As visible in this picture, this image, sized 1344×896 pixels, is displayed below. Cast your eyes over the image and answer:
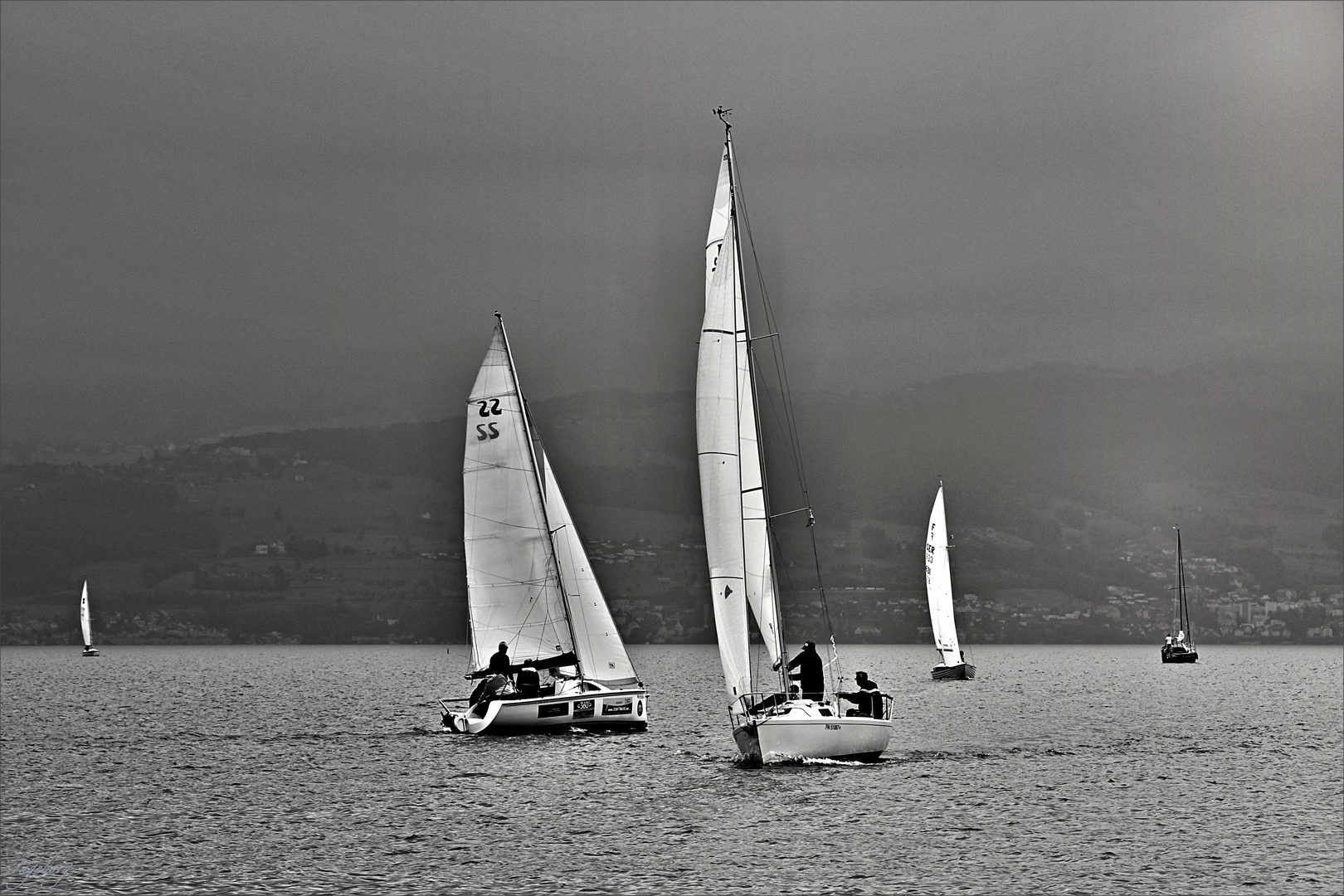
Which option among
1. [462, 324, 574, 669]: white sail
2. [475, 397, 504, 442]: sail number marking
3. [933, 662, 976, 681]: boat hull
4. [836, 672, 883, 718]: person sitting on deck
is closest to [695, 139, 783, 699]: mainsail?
[836, 672, 883, 718]: person sitting on deck

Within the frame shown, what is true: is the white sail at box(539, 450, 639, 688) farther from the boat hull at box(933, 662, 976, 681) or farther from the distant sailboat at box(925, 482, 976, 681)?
the boat hull at box(933, 662, 976, 681)

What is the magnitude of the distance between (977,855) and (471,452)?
2956 centimetres

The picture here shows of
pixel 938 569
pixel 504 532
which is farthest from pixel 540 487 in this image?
pixel 938 569

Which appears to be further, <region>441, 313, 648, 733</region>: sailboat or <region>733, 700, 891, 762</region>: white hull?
<region>441, 313, 648, 733</region>: sailboat

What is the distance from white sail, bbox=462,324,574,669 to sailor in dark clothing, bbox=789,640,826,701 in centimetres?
1574

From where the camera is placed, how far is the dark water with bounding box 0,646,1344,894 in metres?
30.5

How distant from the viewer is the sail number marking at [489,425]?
56656 millimetres

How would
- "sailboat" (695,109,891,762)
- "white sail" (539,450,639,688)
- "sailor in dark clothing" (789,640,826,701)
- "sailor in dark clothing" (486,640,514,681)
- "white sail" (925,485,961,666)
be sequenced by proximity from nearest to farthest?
"sailboat" (695,109,891,762)
"sailor in dark clothing" (789,640,826,701)
"sailor in dark clothing" (486,640,514,681)
"white sail" (539,450,639,688)
"white sail" (925,485,961,666)

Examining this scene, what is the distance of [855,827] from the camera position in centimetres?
3547

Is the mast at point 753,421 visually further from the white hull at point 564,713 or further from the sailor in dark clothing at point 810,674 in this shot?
the white hull at point 564,713

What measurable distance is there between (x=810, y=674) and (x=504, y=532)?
61.8 ft

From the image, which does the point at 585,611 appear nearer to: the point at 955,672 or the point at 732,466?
the point at 732,466

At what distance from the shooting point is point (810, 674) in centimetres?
4122

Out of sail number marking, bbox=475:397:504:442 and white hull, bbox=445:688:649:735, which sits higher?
sail number marking, bbox=475:397:504:442
